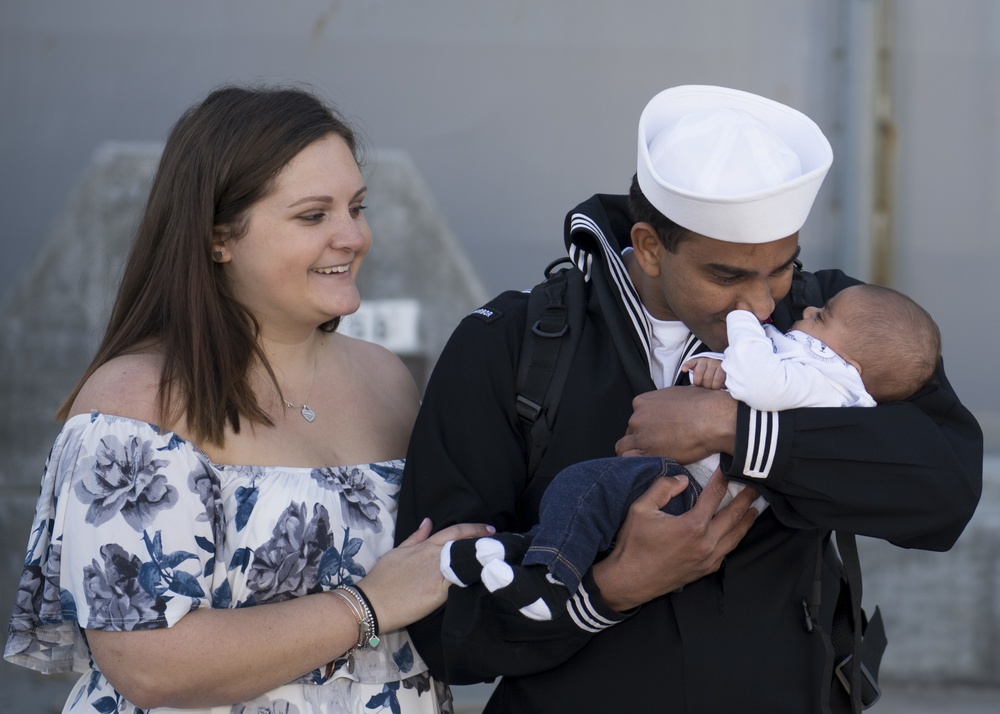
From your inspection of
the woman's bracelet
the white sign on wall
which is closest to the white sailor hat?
the woman's bracelet

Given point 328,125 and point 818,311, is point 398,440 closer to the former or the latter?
point 328,125

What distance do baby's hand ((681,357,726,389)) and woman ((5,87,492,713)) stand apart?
1.82 feet

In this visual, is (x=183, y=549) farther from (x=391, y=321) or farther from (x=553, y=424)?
(x=391, y=321)

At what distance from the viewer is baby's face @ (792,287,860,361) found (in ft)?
7.69

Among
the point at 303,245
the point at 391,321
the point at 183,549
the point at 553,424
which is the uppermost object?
the point at 303,245

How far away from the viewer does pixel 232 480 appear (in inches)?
94.3

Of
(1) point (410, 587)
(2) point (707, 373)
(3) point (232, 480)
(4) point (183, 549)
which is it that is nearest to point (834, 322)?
(2) point (707, 373)

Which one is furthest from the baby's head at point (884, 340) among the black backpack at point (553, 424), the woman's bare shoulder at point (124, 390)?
the woman's bare shoulder at point (124, 390)

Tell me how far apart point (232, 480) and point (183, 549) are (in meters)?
0.20

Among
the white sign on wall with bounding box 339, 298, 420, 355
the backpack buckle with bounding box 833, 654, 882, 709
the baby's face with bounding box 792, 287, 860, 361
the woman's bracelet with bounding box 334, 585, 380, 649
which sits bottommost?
the white sign on wall with bounding box 339, 298, 420, 355

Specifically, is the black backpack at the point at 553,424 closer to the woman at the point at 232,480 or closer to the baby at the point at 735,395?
the baby at the point at 735,395

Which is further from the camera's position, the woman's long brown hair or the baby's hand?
the woman's long brown hair

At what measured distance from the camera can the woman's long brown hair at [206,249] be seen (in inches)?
96.6

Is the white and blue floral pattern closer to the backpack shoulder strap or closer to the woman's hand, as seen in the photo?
the woman's hand
